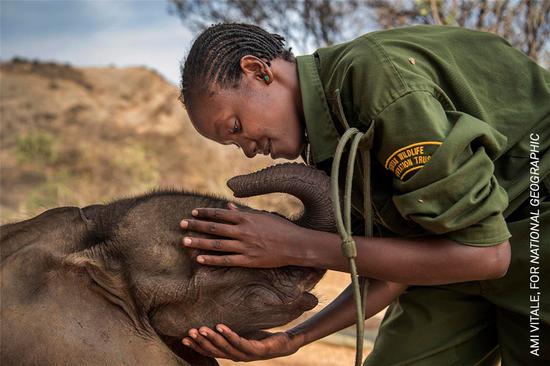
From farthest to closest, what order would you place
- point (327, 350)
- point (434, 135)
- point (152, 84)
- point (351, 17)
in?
1. point (152, 84)
2. point (351, 17)
3. point (327, 350)
4. point (434, 135)

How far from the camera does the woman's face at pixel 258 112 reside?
2795 millimetres

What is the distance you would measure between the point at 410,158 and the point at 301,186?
0.43 metres

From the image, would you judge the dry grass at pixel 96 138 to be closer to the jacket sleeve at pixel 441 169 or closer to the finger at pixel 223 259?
the finger at pixel 223 259

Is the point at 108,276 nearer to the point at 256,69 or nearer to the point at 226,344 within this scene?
the point at 226,344

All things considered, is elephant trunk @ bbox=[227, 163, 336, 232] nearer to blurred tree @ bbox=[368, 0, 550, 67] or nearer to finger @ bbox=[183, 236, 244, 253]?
finger @ bbox=[183, 236, 244, 253]

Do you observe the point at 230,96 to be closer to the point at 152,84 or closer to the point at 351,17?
the point at 351,17

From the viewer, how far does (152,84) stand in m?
15.8

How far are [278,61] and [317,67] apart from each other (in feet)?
0.47

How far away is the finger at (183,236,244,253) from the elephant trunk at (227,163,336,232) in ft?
0.67

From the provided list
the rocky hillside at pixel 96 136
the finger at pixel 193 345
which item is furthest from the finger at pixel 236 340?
the rocky hillside at pixel 96 136

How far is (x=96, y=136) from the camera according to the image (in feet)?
49.7

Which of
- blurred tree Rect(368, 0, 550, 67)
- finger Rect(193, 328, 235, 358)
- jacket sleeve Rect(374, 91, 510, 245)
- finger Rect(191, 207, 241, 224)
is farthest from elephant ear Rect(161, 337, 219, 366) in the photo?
blurred tree Rect(368, 0, 550, 67)

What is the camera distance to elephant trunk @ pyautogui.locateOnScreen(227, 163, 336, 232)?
2.77 meters

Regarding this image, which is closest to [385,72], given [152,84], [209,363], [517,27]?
[209,363]
